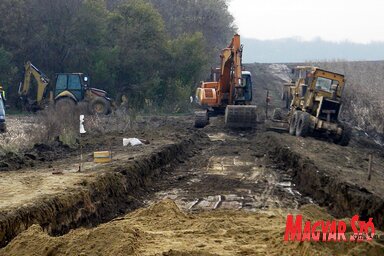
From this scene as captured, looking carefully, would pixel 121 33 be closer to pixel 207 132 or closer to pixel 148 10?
pixel 148 10

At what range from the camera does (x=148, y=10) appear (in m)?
36.7

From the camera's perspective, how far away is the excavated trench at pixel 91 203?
27.7ft

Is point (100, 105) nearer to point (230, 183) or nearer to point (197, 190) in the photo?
point (230, 183)

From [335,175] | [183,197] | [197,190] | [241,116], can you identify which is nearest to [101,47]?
[241,116]

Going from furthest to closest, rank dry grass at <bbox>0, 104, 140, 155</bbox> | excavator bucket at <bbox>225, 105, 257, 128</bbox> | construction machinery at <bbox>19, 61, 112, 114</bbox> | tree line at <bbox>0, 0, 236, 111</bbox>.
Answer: tree line at <bbox>0, 0, 236, 111</bbox> < construction machinery at <bbox>19, 61, 112, 114</bbox> < excavator bucket at <bbox>225, 105, 257, 128</bbox> < dry grass at <bbox>0, 104, 140, 155</bbox>

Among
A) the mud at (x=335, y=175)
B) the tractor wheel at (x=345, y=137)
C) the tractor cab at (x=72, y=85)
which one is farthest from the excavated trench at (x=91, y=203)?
the tractor cab at (x=72, y=85)

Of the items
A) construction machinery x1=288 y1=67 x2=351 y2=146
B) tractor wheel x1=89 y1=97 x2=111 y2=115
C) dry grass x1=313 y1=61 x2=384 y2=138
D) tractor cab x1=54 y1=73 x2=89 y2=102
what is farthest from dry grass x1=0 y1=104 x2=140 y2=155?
dry grass x1=313 y1=61 x2=384 y2=138

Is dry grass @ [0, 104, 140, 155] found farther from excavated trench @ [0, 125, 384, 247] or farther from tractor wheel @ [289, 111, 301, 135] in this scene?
tractor wheel @ [289, 111, 301, 135]

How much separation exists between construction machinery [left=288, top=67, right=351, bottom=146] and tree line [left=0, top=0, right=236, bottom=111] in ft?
50.4

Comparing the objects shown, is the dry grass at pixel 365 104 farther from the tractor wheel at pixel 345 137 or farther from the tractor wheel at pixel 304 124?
the tractor wheel at pixel 304 124

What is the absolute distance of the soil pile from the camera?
20.8ft

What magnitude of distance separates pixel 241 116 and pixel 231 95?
1.94 metres

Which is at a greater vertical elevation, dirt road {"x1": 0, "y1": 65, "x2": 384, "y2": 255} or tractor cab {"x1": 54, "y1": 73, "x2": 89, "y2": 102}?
tractor cab {"x1": 54, "y1": 73, "x2": 89, "y2": 102}

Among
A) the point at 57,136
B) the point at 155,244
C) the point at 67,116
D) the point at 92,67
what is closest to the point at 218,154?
the point at 57,136
